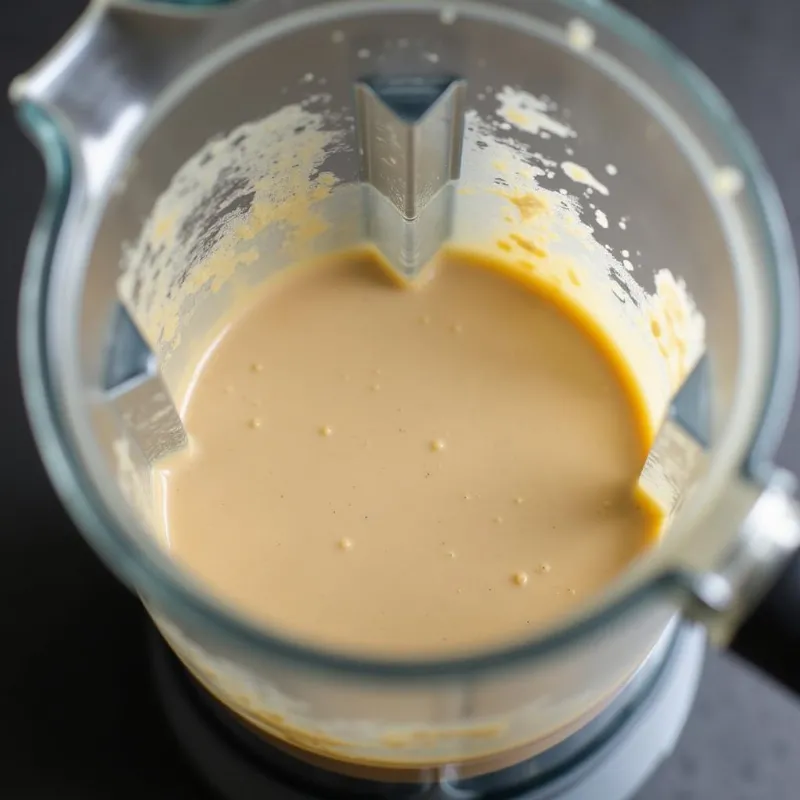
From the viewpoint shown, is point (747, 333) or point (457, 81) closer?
point (747, 333)

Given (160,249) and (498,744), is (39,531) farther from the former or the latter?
(498,744)

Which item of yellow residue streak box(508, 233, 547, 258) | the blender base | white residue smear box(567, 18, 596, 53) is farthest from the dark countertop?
white residue smear box(567, 18, 596, 53)

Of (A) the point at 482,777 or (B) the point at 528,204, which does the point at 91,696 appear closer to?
(A) the point at 482,777

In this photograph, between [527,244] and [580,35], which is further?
[527,244]

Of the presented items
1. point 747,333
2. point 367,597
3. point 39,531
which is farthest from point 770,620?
point 39,531

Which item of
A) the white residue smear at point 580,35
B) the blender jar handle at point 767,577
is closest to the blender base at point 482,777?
the blender jar handle at point 767,577

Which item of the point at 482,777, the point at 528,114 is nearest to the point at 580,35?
the point at 528,114

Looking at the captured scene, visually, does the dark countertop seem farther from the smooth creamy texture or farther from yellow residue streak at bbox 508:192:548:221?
yellow residue streak at bbox 508:192:548:221
